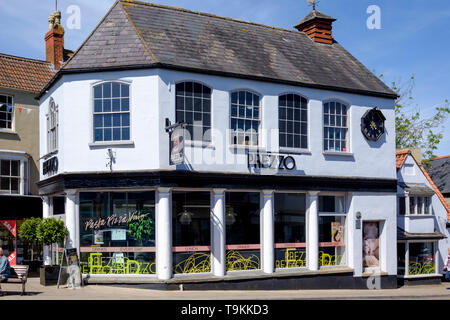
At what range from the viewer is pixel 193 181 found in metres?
17.8

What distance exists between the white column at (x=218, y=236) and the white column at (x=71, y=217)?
4.26m

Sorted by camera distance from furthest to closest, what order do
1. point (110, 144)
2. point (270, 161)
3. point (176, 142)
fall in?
point (270, 161) → point (110, 144) → point (176, 142)

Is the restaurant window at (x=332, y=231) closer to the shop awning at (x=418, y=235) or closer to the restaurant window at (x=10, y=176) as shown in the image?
the shop awning at (x=418, y=235)

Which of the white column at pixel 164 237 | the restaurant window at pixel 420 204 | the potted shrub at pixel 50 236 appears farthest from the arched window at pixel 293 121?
the potted shrub at pixel 50 236

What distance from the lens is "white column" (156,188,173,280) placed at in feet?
56.3

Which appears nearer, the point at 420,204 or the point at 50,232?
the point at 50,232

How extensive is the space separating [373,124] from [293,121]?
3571mm

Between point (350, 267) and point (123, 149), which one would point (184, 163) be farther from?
point (350, 267)

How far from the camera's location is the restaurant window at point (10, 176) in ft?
78.2

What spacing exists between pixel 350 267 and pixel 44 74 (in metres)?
16.0

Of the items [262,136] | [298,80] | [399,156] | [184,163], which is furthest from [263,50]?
[399,156]

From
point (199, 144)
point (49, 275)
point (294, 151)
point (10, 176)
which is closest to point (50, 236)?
point (49, 275)

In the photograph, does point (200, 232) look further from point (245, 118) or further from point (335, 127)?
point (335, 127)

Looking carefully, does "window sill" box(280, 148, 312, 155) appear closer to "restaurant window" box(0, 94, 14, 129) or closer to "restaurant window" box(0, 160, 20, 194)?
"restaurant window" box(0, 160, 20, 194)
